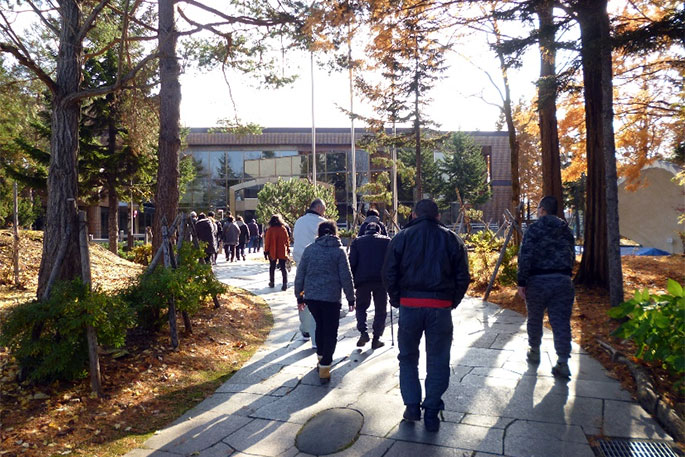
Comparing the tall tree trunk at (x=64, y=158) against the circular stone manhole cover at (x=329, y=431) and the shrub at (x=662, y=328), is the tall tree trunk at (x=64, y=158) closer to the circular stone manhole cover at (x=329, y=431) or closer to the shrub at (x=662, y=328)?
the circular stone manhole cover at (x=329, y=431)

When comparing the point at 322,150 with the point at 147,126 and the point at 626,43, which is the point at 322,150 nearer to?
the point at 147,126

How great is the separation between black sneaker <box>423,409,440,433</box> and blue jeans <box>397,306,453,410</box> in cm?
4

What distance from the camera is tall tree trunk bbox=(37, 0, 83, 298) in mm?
6031

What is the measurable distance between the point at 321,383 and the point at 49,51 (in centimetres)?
871

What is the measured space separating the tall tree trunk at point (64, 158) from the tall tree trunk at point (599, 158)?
21.5 feet

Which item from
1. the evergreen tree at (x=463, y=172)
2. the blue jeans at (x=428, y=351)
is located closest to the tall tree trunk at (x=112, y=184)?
the blue jeans at (x=428, y=351)

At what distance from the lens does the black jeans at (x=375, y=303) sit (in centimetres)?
661

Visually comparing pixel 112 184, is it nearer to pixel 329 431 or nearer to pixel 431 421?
pixel 329 431

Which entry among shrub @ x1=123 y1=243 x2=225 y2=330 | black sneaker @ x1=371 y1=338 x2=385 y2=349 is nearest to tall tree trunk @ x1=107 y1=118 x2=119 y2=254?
shrub @ x1=123 y1=243 x2=225 y2=330

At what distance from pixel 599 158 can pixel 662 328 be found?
567 centimetres

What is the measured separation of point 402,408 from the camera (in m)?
4.55

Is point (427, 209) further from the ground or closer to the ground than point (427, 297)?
further from the ground

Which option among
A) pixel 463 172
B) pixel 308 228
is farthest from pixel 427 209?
pixel 463 172

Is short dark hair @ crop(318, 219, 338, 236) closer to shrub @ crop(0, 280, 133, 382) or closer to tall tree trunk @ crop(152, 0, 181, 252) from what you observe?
shrub @ crop(0, 280, 133, 382)
